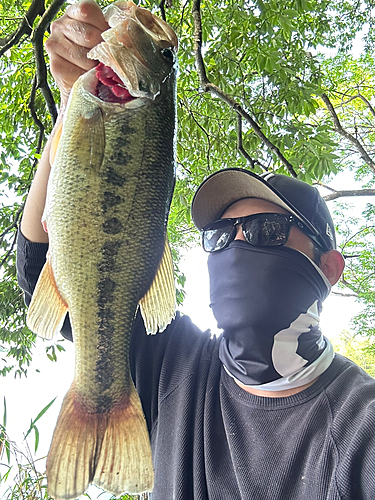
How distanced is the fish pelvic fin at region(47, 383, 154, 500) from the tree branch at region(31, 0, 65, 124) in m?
1.19

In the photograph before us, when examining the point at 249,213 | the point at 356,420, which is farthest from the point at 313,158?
the point at 356,420

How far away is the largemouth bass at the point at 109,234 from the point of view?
2.74ft

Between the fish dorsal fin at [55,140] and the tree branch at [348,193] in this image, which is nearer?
the fish dorsal fin at [55,140]

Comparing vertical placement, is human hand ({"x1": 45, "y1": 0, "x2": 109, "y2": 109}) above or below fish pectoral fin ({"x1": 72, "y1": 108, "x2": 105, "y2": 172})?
above

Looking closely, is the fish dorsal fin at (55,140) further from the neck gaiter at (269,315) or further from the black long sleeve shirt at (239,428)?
the neck gaiter at (269,315)

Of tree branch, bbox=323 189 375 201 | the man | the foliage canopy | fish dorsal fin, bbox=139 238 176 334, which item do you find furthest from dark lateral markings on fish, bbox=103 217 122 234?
tree branch, bbox=323 189 375 201

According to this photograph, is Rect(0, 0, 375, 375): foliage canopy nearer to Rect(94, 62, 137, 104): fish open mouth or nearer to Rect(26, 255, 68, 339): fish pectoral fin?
Rect(94, 62, 137, 104): fish open mouth

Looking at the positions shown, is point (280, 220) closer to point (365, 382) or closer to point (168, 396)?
point (365, 382)

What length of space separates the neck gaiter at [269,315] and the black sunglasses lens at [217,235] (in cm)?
4

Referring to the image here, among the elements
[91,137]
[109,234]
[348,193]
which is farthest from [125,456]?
[348,193]

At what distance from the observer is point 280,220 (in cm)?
157

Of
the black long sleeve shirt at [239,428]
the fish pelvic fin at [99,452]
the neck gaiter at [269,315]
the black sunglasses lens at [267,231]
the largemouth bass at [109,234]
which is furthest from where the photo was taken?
the black sunglasses lens at [267,231]

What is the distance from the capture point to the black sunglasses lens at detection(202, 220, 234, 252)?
161 cm

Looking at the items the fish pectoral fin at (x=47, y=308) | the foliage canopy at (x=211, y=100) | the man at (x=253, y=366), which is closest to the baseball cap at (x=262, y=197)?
the man at (x=253, y=366)
